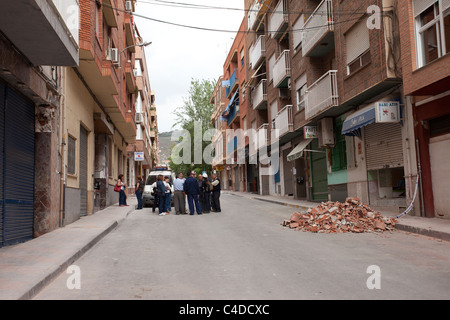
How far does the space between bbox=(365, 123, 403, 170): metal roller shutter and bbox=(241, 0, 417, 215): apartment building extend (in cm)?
3

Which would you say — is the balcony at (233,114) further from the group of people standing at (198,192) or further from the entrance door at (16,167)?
the entrance door at (16,167)

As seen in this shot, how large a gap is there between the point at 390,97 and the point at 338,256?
27.5ft

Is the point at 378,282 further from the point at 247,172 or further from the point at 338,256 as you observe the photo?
the point at 247,172

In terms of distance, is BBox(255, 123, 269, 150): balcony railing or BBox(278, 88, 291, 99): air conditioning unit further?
BBox(255, 123, 269, 150): balcony railing

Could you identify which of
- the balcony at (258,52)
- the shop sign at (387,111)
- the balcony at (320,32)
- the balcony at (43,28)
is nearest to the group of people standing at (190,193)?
the shop sign at (387,111)

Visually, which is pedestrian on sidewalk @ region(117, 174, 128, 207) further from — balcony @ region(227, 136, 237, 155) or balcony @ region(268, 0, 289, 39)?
balcony @ region(227, 136, 237, 155)

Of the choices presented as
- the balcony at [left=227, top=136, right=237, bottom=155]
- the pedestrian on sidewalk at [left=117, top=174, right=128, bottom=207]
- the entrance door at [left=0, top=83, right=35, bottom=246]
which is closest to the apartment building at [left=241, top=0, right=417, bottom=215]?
the pedestrian on sidewalk at [left=117, top=174, right=128, bottom=207]

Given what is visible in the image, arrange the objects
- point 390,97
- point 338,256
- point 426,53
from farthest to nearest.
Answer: point 390,97 < point 426,53 < point 338,256

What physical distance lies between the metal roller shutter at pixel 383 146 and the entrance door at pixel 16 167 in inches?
448

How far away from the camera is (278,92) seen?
2698 cm

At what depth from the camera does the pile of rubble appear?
34.3 ft
